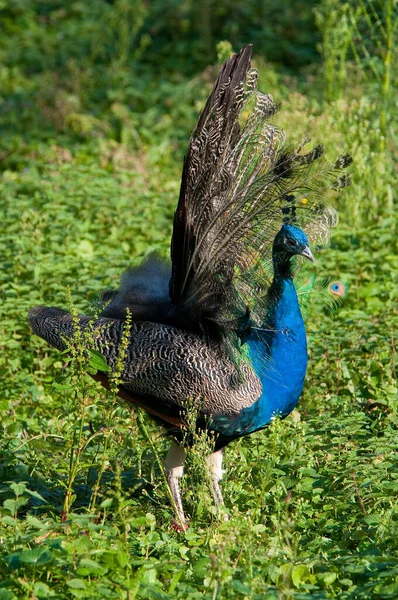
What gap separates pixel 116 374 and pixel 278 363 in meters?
0.88

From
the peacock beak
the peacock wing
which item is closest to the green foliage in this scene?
the peacock wing

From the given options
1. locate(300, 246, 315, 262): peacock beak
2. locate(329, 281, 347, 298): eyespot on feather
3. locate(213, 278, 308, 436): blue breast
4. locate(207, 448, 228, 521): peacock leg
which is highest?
locate(329, 281, 347, 298): eyespot on feather

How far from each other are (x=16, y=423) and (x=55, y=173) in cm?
368

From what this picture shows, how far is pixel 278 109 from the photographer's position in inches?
164

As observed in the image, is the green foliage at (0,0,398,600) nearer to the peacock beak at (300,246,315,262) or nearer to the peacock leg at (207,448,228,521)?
the peacock leg at (207,448,228,521)

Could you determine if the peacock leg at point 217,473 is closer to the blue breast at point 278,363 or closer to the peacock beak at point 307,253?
the blue breast at point 278,363

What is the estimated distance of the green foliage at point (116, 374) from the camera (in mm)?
3191

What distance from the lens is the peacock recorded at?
3.96m

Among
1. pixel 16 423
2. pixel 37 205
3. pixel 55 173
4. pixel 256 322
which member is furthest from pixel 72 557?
pixel 55 173

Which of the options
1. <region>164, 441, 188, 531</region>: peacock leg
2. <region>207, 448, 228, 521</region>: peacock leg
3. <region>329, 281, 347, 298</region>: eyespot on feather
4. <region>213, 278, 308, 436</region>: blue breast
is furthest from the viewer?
<region>329, 281, 347, 298</region>: eyespot on feather

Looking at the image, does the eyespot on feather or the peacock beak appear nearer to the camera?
the peacock beak

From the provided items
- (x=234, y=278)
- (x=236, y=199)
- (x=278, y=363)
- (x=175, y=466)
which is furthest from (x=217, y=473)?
(x=236, y=199)

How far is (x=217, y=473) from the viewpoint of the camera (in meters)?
4.05

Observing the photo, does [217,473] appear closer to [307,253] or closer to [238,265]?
[238,265]
